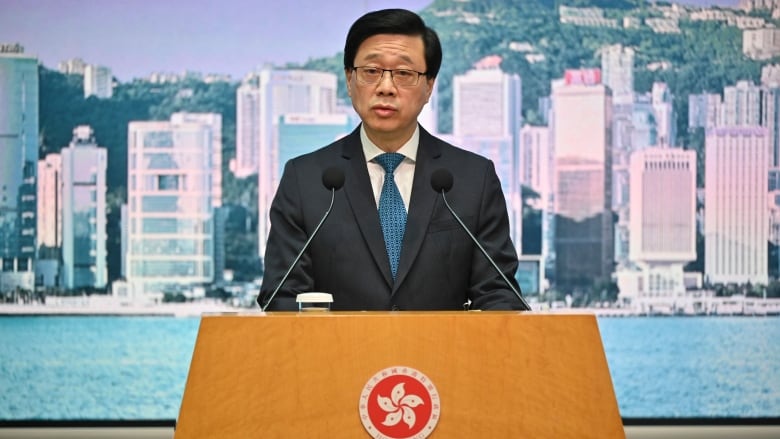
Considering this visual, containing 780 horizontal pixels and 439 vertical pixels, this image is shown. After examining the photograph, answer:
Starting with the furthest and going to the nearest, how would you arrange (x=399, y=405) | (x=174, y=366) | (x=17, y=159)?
(x=17, y=159) < (x=174, y=366) < (x=399, y=405)

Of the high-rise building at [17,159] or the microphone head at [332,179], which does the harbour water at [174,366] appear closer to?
the high-rise building at [17,159]

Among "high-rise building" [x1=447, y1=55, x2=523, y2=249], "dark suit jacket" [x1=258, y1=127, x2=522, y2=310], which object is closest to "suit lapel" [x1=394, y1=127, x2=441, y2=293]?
"dark suit jacket" [x1=258, y1=127, x2=522, y2=310]

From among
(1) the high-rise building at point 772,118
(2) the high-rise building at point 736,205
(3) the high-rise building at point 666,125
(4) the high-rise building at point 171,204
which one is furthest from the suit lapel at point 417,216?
(1) the high-rise building at point 772,118

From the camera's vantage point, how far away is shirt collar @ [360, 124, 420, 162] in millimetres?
2711

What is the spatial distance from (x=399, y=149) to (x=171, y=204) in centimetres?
203

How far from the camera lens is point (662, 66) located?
4.58 meters

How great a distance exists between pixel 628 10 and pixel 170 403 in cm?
245

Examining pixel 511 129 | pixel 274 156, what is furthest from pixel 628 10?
pixel 274 156

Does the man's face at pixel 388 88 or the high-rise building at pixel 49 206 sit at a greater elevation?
the man's face at pixel 388 88

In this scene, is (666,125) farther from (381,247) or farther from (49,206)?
(49,206)

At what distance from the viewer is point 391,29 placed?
2629mm

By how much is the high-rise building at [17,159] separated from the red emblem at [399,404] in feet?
10.2

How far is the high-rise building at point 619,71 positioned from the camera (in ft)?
15.0

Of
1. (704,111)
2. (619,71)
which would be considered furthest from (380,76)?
(704,111)
